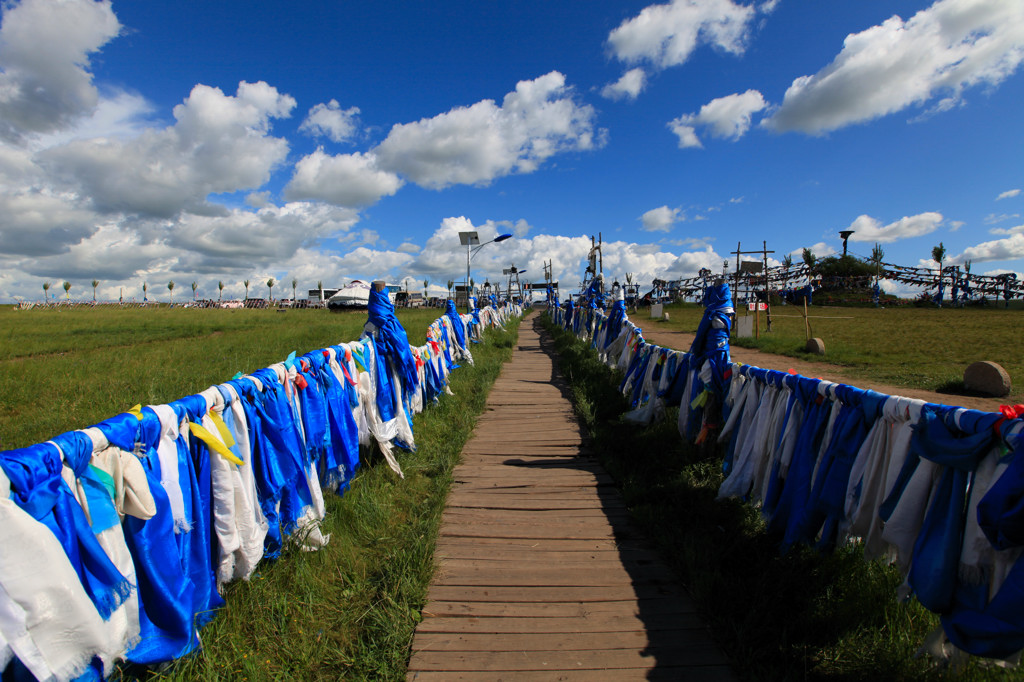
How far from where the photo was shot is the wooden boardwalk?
2369 mm

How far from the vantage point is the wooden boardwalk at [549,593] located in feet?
7.77

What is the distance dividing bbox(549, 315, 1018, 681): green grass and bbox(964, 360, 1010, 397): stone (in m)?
6.82

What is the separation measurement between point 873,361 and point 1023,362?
2762mm

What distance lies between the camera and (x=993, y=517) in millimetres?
1625

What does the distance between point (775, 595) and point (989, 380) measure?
811 centimetres

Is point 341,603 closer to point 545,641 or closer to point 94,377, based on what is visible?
point 545,641

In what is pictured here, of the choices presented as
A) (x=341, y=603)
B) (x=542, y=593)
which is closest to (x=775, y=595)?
(x=542, y=593)

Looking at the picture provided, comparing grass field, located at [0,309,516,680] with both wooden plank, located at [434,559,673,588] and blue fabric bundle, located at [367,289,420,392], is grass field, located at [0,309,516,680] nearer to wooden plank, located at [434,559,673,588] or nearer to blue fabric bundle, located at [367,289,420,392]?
wooden plank, located at [434,559,673,588]

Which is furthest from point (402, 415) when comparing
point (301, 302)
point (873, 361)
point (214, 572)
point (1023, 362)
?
point (301, 302)

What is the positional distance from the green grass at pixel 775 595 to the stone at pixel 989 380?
22.4ft

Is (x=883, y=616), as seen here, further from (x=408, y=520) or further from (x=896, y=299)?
(x=896, y=299)

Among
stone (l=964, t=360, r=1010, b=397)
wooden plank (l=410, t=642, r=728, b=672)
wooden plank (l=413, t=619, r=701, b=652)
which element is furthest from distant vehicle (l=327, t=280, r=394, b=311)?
wooden plank (l=410, t=642, r=728, b=672)

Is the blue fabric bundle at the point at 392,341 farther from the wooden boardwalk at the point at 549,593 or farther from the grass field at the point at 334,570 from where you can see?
the wooden boardwalk at the point at 549,593

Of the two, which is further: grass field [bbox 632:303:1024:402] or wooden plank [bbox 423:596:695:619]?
grass field [bbox 632:303:1024:402]
